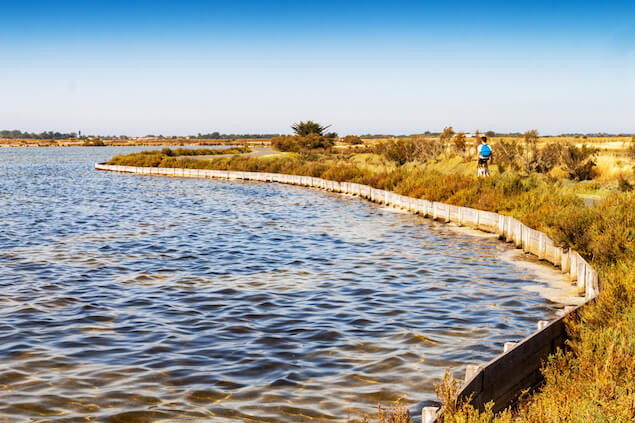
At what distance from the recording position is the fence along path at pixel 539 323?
224 inches

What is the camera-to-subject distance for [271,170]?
5403 centimetres

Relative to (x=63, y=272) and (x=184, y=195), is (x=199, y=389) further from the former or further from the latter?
(x=184, y=195)

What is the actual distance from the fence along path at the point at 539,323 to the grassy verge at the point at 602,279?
0.18 m

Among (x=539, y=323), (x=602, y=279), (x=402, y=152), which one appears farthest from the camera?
(x=402, y=152)

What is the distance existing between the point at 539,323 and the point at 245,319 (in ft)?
15.7

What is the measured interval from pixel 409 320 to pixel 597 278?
312 centimetres

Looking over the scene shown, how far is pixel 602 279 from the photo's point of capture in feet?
32.0

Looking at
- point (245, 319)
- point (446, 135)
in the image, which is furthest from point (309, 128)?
point (245, 319)

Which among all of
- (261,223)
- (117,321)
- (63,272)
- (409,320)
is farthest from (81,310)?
(261,223)

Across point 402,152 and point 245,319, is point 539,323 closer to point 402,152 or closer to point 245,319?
point 245,319

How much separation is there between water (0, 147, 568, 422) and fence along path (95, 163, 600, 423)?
2.83ft

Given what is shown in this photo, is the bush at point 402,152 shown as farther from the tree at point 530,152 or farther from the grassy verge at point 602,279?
the grassy verge at point 602,279

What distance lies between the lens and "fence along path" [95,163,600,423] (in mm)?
5695

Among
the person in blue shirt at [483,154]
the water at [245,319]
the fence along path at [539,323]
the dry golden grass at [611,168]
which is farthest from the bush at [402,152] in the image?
the water at [245,319]
